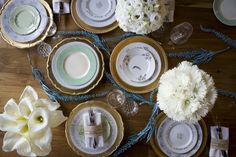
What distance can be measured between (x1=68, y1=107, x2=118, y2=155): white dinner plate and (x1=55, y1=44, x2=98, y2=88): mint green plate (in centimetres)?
12

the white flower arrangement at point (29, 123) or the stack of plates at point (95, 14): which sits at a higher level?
the stack of plates at point (95, 14)

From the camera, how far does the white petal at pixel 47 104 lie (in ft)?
4.49

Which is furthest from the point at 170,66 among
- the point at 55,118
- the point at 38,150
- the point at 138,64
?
the point at 38,150

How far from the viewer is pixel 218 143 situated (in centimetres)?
142

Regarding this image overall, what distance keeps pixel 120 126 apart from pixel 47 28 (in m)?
0.53

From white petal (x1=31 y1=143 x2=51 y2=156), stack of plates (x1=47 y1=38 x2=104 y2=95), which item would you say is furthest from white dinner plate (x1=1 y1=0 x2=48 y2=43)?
white petal (x1=31 y1=143 x2=51 y2=156)

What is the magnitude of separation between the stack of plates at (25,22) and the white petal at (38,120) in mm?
331

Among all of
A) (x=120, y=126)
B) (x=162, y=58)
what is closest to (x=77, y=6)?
(x=162, y=58)

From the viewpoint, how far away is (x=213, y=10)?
1508mm

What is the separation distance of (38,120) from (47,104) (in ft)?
0.25

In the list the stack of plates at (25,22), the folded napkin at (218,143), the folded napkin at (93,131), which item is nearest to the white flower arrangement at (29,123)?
the folded napkin at (93,131)

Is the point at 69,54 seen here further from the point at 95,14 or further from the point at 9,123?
the point at 9,123

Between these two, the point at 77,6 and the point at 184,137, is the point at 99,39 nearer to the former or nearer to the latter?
the point at 77,6

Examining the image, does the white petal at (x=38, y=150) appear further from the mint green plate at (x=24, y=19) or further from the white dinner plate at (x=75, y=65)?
the mint green plate at (x=24, y=19)
